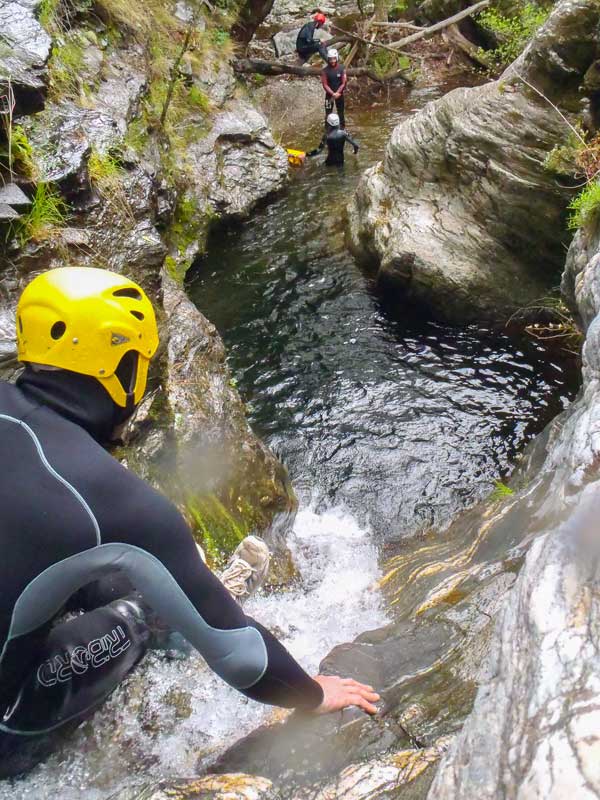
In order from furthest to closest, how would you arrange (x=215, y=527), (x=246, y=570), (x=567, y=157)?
(x=567, y=157) < (x=215, y=527) < (x=246, y=570)

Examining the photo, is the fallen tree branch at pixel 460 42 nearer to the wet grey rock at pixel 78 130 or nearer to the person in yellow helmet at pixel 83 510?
the wet grey rock at pixel 78 130

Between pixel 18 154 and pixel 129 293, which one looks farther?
pixel 18 154

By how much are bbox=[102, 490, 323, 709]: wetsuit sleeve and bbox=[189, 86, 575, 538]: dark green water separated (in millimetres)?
3338

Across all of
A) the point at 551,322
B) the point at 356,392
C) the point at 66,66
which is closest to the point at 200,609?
the point at 356,392

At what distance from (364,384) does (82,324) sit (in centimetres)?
547

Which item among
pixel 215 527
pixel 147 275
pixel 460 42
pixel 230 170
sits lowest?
pixel 215 527

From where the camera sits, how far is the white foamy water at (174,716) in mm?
2496

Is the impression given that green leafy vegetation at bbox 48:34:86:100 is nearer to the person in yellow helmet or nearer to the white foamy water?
the person in yellow helmet

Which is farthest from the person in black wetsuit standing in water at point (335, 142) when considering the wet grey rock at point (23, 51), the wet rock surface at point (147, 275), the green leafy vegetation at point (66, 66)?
the wet grey rock at point (23, 51)

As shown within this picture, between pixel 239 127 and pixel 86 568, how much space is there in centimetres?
1066

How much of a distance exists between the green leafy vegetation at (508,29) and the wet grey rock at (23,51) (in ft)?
30.8

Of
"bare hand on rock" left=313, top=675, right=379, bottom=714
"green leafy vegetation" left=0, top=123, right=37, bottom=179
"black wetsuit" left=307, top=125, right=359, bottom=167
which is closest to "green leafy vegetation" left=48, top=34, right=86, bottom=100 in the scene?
"green leafy vegetation" left=0, top=123, right=37, bottom=179

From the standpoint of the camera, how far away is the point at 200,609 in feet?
6.86

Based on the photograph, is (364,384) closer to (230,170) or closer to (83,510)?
(230,170)
